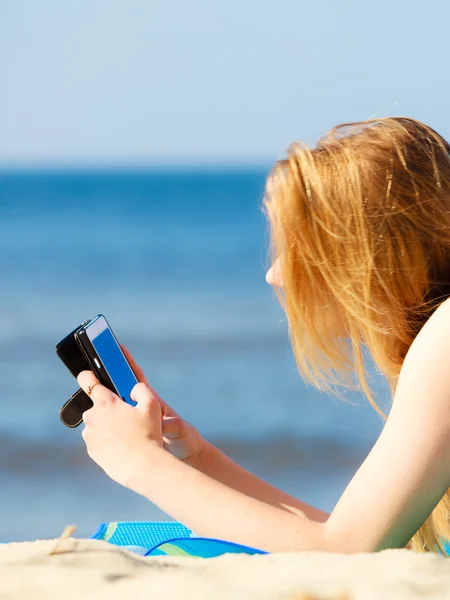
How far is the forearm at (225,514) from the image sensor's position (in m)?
1.61

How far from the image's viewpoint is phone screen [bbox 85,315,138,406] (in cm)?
204

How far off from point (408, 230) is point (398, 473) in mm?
535

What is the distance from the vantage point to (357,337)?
1.96m

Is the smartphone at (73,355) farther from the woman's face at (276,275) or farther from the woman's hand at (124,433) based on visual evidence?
the woman's face at (276,275)

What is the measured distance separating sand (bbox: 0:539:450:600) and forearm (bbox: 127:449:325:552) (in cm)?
12

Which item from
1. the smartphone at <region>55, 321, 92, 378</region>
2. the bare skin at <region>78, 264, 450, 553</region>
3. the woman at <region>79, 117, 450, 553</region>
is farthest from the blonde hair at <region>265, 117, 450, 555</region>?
the smartphone at <region>55, 321, 92, 378</region>

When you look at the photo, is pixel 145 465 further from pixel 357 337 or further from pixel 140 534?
pixel 140 534

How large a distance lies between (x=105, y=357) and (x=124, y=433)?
1.13 ft

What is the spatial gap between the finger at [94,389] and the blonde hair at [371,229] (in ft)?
1.48

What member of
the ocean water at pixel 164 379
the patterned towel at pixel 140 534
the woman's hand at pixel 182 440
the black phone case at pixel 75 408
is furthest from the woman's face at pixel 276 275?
the patterned towel at pixel 140 534

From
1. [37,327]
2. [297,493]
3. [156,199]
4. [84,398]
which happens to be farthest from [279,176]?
[156,199]

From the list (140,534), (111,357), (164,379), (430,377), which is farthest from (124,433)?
(164,379)

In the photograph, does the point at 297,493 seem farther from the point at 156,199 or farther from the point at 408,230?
the point at 156,199

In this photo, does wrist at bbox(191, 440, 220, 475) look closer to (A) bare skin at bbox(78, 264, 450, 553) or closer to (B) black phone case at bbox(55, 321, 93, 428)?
(B) black phone case at bbox(55, 321, 93, 428)
